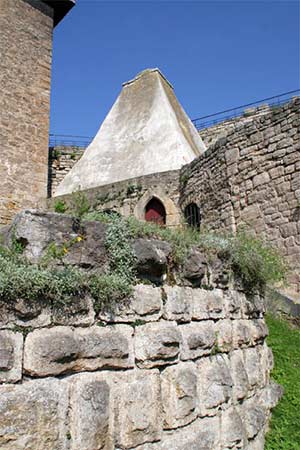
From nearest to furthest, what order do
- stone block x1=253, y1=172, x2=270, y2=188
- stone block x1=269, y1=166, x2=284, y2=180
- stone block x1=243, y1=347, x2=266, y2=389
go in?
stone block x1=243, y1=347, x2=266, y2=389 → stone block x1=269, y1=166, x2=284, y2=180 → stone block x1=253, y1=172, x2=270, y2=188

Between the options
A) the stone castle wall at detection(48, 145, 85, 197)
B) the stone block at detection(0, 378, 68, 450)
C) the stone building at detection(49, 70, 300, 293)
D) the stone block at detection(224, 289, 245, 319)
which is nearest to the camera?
the stone block at detection(0, 378, 68, 450)

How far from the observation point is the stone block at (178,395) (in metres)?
2.91

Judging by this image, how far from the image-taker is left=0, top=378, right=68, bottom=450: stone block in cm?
223

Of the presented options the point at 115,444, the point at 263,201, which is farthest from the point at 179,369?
the point at 263,201

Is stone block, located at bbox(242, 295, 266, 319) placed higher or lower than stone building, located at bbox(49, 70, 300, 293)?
lower

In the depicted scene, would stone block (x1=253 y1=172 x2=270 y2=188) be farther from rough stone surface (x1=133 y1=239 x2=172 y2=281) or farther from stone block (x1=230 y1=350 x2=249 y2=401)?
rough stone surface (x1=133 y1=239 x2=172 y2=281)

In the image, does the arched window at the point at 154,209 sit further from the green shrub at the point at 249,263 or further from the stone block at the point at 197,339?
the stone block at the point at 197,339

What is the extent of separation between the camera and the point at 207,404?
10.6 ft

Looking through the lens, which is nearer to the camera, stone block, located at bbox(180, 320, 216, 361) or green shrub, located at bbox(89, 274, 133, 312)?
green shrub, located at bbox(89, 274, 133, 312)

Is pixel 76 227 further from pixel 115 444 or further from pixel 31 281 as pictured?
pixel 115 444

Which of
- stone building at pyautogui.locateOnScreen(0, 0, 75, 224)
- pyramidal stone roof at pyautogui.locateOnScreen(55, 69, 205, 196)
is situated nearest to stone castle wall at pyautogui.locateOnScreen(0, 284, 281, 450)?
pyramidal stone roof at pyautogui.locateOnScreen(55, 69, 205, 196)

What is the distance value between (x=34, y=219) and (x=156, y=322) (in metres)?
1.05

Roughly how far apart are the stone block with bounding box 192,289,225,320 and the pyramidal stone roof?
11529 mm

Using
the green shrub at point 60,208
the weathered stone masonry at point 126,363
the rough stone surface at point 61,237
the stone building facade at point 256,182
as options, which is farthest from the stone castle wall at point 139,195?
the rough stone surface at point 61,237
